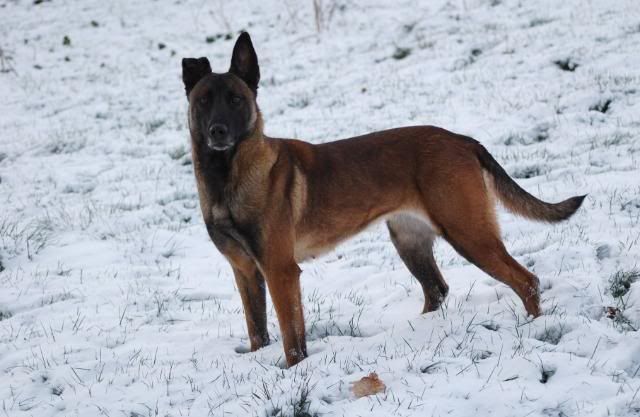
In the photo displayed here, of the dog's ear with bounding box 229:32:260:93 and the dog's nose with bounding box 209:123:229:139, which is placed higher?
the dog's ear with bounding box 229:32:260:93

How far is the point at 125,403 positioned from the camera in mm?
3535

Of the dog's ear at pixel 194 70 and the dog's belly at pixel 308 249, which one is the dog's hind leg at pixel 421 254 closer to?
the dog's belly at pixel 308 249

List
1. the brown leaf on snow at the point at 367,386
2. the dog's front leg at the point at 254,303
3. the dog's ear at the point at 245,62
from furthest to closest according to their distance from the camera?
the dog's front leg at the point at 254,303
the dog's ear at the point at 245,62
the brown leaf on snow at the point at 367,386

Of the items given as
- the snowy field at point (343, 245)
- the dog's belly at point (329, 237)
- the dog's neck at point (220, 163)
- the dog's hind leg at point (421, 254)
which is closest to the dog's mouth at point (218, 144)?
the dog's neck at point (220, 163)

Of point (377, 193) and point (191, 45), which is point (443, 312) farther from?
point (191, 45)

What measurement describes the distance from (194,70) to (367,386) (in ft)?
8.05

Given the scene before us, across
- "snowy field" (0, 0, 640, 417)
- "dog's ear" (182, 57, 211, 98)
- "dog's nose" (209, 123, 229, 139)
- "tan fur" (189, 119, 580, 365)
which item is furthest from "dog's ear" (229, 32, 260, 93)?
"snowy field" (0, 0, 640, 417)


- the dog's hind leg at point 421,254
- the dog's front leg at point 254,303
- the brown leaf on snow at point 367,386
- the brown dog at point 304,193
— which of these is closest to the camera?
the brown leaf on snow at point 367,386

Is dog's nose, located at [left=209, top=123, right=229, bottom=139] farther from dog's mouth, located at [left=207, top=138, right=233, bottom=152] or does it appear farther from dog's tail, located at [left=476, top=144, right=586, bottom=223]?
dog's tail, located at [left=476, top=144, right=586, bottom=223]

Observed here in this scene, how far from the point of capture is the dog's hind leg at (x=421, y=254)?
485 cm

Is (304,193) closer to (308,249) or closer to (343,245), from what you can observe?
(308,249)

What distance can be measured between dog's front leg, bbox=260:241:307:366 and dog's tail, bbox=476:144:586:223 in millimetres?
1621

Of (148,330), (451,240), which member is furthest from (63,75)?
(451,240)

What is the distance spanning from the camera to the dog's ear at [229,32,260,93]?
431 cm
